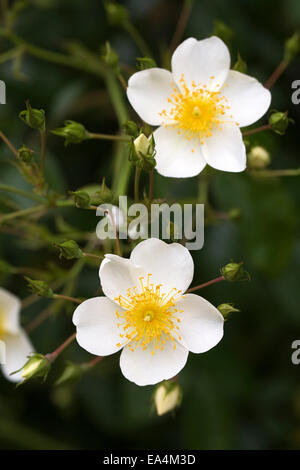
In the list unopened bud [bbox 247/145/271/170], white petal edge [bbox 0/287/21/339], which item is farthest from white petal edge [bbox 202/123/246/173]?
white petal edge [bbox 0/287/21/339]

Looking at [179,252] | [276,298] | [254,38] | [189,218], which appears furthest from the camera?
[254,38]

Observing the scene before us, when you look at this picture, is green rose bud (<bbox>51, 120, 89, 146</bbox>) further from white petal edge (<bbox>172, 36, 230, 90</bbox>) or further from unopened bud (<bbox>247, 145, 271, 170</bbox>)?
unopened bud (<bbox>247, 145, 271, 170</bbox>)

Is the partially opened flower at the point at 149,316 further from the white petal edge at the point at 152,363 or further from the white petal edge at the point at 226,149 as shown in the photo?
the white petal edge at the point at 226,149

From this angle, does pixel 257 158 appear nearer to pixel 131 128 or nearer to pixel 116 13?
pixel 131 128

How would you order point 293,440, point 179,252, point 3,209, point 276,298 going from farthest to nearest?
1. point 293,440
2. point 276,298
3. point 3,209
4. point 179,252

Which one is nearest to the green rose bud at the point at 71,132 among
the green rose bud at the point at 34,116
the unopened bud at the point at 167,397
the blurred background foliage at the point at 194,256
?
the green rose bud at the point at 34,116
